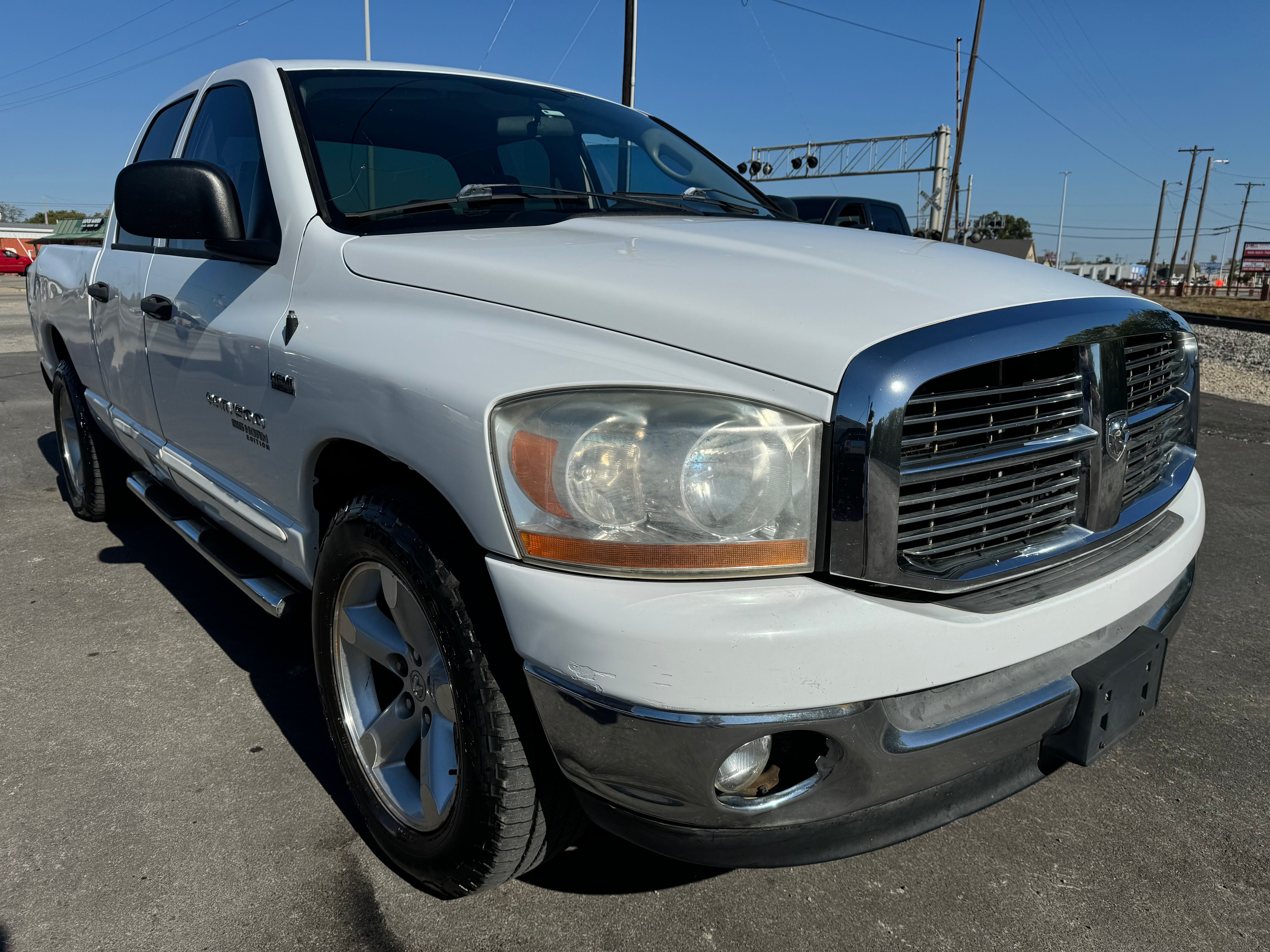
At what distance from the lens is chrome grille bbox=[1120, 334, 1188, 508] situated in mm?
1890

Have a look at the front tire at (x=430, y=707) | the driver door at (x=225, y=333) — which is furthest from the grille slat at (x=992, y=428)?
the driver door at (x=225, y=333)

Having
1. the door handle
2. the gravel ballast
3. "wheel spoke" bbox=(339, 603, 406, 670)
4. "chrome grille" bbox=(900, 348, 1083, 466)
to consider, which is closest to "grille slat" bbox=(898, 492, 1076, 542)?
"chrome grille" bbox=(900, 348, 1083, 466)

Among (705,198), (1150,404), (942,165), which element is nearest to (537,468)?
(1150,404)

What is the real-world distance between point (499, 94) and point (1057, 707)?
7.99ft

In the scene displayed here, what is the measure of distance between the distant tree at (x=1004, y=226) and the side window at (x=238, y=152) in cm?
10114

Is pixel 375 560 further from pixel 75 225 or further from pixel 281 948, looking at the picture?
pixel 75 225

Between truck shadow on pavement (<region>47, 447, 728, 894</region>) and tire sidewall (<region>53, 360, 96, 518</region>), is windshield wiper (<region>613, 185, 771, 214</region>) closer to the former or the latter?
truck shadow on pavement (<region>47, 447, 728, 894</region>)

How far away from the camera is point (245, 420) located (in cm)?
245

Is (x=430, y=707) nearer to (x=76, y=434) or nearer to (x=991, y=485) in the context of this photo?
(x=991, y=485)

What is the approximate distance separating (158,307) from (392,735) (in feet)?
5.59

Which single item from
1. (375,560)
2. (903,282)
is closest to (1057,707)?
(903,282)

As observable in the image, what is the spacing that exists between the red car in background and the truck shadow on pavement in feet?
120

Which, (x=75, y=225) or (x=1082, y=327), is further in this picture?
(x=75, y=225)

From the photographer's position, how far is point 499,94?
2.98 m
